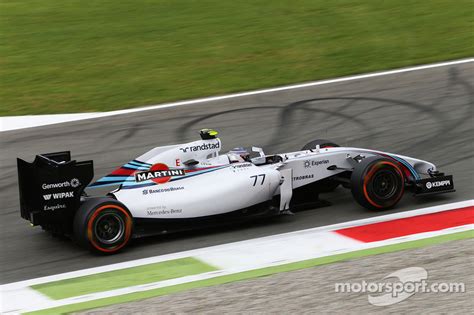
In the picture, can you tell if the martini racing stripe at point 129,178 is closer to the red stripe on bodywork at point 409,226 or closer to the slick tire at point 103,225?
the slick tire at point 103,225

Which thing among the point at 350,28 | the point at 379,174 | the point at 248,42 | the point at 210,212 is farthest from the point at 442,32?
the point at 210,212

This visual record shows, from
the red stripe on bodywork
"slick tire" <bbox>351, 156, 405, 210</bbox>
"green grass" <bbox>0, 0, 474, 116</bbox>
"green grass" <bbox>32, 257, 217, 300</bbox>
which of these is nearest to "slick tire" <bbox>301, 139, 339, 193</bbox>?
"slick tire" <bbox>351, 156, 405, 210</bbox>

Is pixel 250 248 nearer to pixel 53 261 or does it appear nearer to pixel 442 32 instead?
pixel 53 261

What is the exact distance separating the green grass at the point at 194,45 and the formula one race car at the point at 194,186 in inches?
238

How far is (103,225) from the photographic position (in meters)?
8.59

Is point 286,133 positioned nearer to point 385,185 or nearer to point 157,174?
point 385,185

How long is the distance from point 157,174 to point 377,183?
2588 millimetres

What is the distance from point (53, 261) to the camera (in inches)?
338

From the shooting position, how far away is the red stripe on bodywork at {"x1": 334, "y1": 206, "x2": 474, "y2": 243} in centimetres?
897

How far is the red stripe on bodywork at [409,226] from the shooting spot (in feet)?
29.4

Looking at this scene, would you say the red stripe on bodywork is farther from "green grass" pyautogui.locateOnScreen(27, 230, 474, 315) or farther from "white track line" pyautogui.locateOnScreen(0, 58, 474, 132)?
"white track line" pyautogui.locateOnScreen(0, 58, 474, 132)

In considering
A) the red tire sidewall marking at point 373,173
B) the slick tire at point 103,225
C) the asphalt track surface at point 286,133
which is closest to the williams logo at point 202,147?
the asphalt track surface at point 286,133

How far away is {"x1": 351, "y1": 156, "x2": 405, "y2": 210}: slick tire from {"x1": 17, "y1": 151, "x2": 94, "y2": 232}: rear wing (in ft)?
10.1

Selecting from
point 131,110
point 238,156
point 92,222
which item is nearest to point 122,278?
point 92,222
